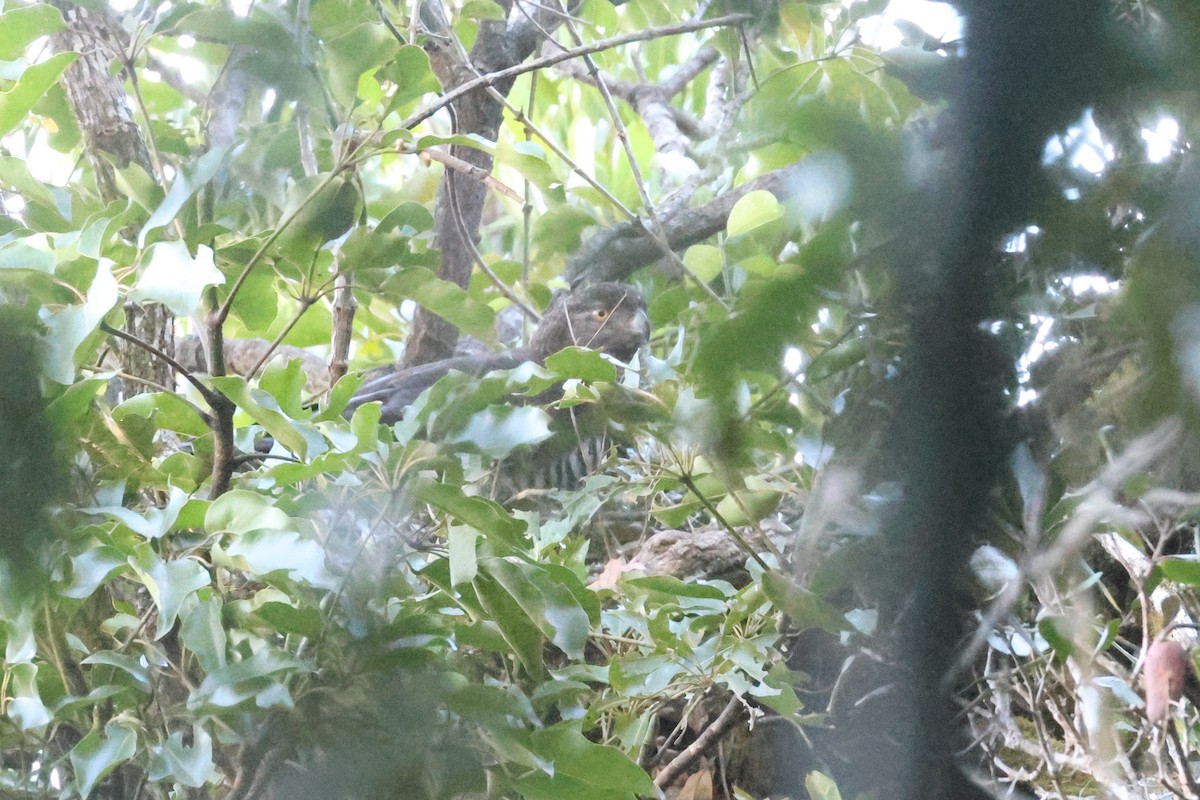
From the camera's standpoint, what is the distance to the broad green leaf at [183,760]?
2.96ft

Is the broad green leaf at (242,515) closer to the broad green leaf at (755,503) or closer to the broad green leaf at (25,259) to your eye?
the broad green leaf at (25,259)

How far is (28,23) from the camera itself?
3.84 ft

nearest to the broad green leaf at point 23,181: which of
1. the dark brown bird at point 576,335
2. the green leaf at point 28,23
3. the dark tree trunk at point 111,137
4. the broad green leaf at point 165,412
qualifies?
the green leaf at point 28,23

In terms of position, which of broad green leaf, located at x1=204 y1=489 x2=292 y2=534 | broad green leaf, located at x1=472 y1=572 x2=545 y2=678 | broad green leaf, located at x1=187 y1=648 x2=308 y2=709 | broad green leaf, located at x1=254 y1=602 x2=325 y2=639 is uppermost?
broad green leaf, located at x1=204 y1=489 x2=292 y2=534

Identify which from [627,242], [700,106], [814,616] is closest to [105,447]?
[814,616]

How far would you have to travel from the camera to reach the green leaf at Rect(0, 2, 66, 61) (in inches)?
45.7

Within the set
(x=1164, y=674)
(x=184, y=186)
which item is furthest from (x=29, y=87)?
(x=1164, y=674)

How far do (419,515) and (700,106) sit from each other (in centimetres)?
275

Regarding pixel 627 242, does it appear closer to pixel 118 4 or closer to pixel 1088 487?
pixel 118 4

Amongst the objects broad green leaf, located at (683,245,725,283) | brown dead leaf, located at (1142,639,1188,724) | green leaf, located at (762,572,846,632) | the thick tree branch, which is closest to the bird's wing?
the thick tree branch

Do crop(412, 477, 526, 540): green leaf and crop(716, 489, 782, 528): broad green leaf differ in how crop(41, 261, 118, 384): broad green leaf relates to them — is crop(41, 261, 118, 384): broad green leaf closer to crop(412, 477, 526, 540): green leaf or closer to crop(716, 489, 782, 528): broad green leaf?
crop(412, 477, 526, 540): green leaf

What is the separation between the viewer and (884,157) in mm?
449

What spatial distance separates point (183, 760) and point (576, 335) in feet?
7.74

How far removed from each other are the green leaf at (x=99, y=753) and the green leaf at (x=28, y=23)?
817mm
